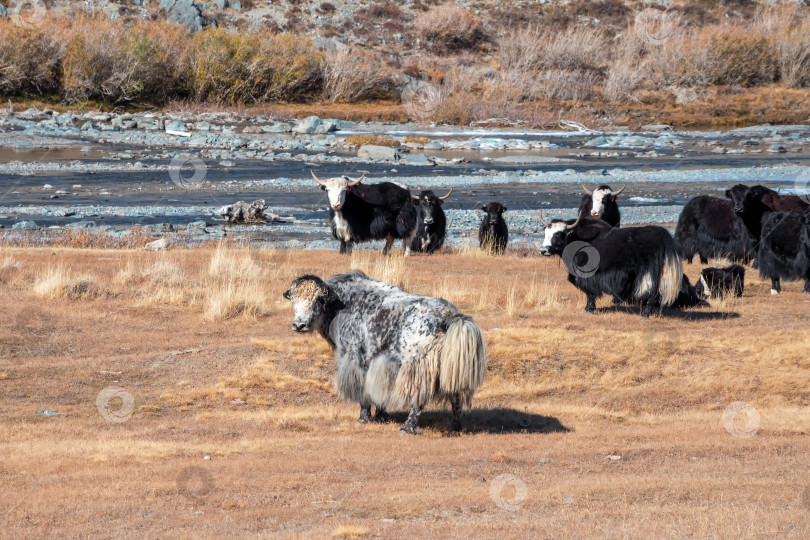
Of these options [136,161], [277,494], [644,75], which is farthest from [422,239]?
[644,75]

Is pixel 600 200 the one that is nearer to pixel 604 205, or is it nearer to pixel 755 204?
pixel 604 205

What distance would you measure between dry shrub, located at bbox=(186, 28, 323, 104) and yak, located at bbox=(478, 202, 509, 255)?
110 feet

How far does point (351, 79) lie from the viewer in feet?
179

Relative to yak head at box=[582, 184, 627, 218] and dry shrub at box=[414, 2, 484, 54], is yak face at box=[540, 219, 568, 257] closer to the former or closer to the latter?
yak head at box=[582, 184, 627, 218]

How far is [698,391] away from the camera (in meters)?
12.2

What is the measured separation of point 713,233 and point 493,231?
433 centimetres

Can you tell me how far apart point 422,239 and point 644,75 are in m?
41.9

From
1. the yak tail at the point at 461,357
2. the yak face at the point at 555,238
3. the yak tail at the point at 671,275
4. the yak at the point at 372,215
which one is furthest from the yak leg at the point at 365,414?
the yak at the point at 372,215

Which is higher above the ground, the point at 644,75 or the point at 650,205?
the point at 644,75

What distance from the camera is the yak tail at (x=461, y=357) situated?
29.2ft

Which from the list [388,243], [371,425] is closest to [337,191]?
[388,243]

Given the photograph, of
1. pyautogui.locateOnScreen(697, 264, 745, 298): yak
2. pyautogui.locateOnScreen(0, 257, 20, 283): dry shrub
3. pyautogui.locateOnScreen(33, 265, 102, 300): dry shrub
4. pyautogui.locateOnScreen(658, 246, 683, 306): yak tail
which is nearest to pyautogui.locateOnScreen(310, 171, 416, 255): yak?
pyautogui.locateOnScreen(33, 265, 102, 300): dry shrub

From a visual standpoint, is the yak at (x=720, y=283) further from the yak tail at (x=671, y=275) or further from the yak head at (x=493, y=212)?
the yak head at (x=493, y=212)

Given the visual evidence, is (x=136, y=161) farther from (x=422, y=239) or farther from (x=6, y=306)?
(x=6, y=306)
